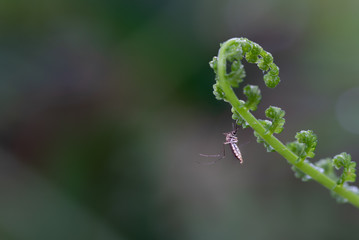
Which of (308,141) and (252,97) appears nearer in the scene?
(252,97)

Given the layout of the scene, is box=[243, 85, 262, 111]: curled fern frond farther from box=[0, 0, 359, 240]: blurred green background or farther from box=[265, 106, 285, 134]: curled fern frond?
box=[0, 0, 359, 240]: blurred green background

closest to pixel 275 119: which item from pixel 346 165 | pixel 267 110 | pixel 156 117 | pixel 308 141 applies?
pixel 267 110

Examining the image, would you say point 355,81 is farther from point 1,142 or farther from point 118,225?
point 1,142

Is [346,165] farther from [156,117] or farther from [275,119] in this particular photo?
[156,117]

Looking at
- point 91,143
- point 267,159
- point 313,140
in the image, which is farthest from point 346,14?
point 313,140

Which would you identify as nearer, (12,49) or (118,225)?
(118,225)
